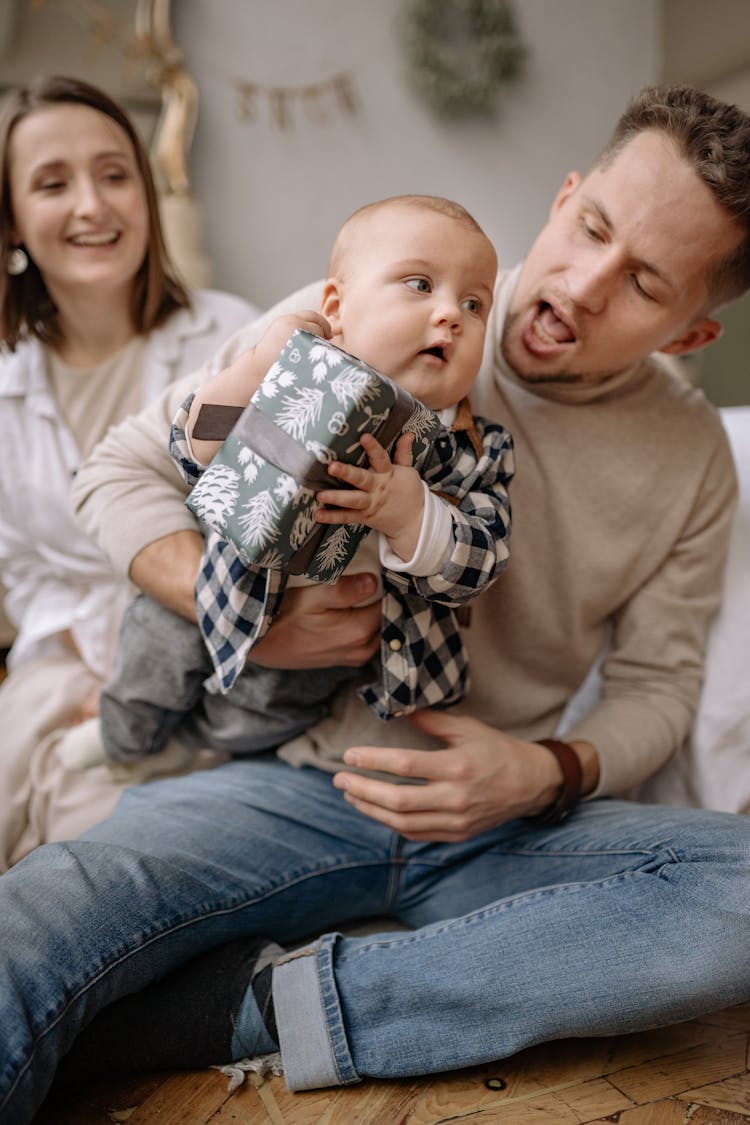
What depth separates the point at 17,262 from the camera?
139cm

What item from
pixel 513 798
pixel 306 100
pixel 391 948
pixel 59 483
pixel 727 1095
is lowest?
pixel 727 1095

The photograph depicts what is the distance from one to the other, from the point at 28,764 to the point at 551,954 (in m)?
0.78

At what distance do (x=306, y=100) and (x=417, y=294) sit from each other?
7.50 feet

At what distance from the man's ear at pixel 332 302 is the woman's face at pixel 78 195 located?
63cm

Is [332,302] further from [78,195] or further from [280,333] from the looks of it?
[78,195]

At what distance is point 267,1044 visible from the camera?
34.5 inches

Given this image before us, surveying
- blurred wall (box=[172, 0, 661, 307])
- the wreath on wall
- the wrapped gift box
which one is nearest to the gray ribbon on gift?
the wrapped gift box

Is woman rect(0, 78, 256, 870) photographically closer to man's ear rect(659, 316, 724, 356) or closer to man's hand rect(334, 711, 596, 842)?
man's hand rect(334, 711, 596, 842)

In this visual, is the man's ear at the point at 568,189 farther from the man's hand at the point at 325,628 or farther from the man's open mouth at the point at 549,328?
the man's hand at the point at 325,628

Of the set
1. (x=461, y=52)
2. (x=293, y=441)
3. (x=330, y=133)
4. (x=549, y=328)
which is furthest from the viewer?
(x=461, y=52)

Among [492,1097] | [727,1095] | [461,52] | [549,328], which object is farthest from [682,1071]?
[461,52]

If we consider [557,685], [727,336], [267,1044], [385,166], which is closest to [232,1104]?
[267,1044]

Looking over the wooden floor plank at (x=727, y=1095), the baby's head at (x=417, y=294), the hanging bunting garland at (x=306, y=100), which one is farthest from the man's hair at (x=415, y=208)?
the hanging bunting garland at (x=306, y=100)

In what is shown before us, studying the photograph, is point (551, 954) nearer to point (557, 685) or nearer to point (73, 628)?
point (557, 685)
